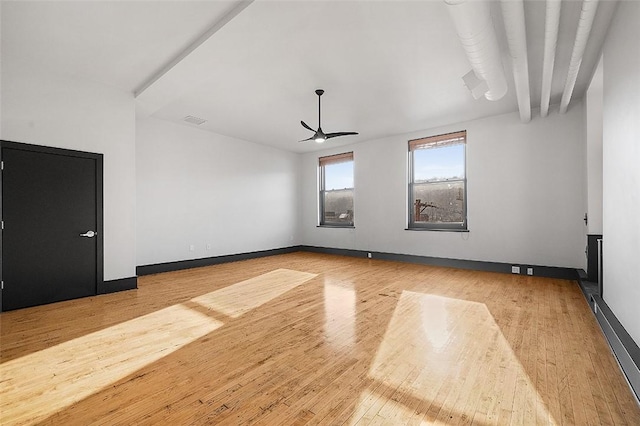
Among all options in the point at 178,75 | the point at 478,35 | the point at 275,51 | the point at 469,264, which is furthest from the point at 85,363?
the point at 469,264

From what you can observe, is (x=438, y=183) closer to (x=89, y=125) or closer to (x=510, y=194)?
(x=510, y=194)

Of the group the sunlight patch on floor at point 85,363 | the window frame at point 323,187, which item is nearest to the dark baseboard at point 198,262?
the window frame at point 323,187

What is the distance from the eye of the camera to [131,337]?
2760 millimetres

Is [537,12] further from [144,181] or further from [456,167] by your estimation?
[144,181]

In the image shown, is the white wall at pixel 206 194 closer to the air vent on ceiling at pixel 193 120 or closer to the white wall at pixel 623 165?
the air vent on ceiling at pixel 193 120

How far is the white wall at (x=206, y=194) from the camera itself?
577 cm

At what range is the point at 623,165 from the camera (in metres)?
2.45

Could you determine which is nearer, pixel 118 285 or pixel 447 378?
pixel 447 378

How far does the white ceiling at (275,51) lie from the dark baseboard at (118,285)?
2.86 metres

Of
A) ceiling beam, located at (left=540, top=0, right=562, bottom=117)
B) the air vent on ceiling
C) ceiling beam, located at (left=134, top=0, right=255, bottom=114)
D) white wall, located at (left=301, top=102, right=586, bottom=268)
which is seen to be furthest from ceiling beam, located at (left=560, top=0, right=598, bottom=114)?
the air vent on ceiling

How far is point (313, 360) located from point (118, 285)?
144 inches

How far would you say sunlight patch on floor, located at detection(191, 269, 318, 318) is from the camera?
3.62 m

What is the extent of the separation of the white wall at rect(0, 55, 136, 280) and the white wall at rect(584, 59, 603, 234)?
273 inches

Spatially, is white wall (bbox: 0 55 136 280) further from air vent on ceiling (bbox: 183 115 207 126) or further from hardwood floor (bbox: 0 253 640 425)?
air vent on ceiling (bbox: 183 115 207 126)
